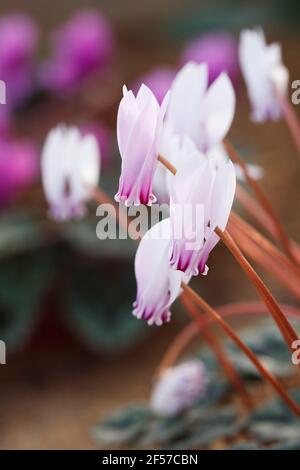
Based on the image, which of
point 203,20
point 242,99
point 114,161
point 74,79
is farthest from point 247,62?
point 203,20

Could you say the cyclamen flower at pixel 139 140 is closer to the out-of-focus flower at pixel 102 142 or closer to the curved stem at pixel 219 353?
the curved stem at pixel 219 353

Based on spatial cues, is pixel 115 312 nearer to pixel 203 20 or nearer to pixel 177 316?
pixel 177 316

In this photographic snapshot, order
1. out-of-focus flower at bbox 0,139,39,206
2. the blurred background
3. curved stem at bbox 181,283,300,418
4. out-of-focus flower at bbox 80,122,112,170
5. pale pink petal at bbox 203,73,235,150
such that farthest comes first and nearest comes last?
1. out-of-focus flower at bbox 80,122,112,170
2. out-of-focus flower at bbox 0,139,39,206
3. the blurred background
4. pale pink petal at bbox 203,73,235,150
5. curved stem at bbox 181,283,300,418

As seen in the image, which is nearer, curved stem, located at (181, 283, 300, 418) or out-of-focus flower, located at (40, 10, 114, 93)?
curved stem, located at (181, 283, 300, 418)

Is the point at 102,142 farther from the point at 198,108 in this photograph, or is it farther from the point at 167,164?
the point at 167,164

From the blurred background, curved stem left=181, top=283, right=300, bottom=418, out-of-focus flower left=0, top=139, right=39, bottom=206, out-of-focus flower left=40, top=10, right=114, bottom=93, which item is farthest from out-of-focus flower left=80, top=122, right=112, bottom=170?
curved stem left=181, top=283, right=300, bottom=418

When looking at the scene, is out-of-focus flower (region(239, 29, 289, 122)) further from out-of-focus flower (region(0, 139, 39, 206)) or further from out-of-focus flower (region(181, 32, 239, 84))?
out-of-focus flower (region(181, 32, 239, 84))

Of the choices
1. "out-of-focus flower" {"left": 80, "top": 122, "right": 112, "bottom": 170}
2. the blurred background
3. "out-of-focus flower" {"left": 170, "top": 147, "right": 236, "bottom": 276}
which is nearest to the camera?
"out-of-focus flower" {"left": 170, "top": 147, "right": 236, "bottom": 276}
